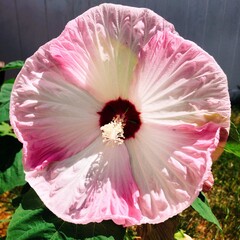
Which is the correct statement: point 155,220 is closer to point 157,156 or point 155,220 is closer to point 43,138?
point 157,156

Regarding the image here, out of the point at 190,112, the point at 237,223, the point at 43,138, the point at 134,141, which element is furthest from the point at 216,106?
the point at 237,223

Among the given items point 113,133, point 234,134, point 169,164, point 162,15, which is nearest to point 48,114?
point 113,133

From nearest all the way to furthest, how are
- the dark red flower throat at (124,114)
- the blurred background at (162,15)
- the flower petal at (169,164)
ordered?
the flower petal at (169,164) → the dark red flower throat at (124,114) → the blurred background at (162,15)

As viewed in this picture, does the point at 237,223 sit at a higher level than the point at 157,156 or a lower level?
lower

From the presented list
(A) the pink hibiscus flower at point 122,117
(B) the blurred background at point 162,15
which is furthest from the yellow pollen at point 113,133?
(B) the blurred background at point 162,15

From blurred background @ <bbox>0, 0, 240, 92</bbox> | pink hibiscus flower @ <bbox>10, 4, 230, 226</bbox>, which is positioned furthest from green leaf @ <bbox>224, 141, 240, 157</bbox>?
blurred background @ <bbox>0, 0, 240, 92</bbox>

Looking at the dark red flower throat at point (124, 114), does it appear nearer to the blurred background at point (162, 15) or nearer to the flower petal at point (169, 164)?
the flower petal at point (169, 164)

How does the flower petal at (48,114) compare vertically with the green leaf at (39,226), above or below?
above

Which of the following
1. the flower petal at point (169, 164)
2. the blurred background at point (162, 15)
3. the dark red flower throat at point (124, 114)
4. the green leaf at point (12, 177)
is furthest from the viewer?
the blurred background at point (162, 15)

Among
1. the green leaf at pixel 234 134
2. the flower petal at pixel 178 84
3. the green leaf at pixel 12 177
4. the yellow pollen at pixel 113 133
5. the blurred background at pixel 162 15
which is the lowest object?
the blurred background at pixel 162 15
